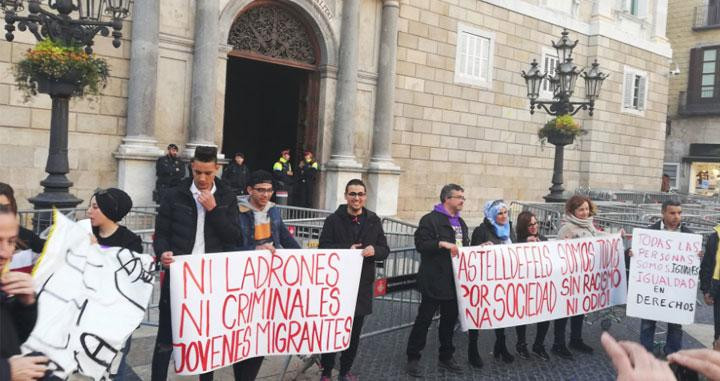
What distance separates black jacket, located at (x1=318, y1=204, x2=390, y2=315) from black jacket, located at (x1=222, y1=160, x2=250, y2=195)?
8.00m

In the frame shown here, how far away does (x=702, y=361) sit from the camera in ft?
5.00

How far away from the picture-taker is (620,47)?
22.6m

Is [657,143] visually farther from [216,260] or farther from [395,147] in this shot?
[216,260]

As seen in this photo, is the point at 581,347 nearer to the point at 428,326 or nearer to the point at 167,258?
the point at 428,326

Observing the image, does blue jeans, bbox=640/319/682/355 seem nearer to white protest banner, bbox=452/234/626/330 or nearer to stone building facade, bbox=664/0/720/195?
white protest banner, bbox=452/234/626/330

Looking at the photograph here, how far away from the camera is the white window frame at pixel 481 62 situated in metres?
17.6

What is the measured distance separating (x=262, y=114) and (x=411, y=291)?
54.0ft

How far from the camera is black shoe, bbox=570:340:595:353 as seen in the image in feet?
20.5

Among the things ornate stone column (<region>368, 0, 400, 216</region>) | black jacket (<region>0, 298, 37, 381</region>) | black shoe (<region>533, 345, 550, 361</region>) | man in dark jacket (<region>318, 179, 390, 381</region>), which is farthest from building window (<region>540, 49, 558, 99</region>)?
black jacket (<region>0, 298, 37, 381</region>)

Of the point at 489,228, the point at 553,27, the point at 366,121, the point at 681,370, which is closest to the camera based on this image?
the point at 681,370

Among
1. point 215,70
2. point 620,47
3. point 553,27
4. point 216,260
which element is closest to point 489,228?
point 216,260

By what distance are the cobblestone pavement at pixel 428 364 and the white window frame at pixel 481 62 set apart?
12167 mm

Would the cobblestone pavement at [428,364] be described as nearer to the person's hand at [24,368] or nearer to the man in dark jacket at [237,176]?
the person's hand at [24,368]

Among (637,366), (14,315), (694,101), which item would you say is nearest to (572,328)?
(637,366)
